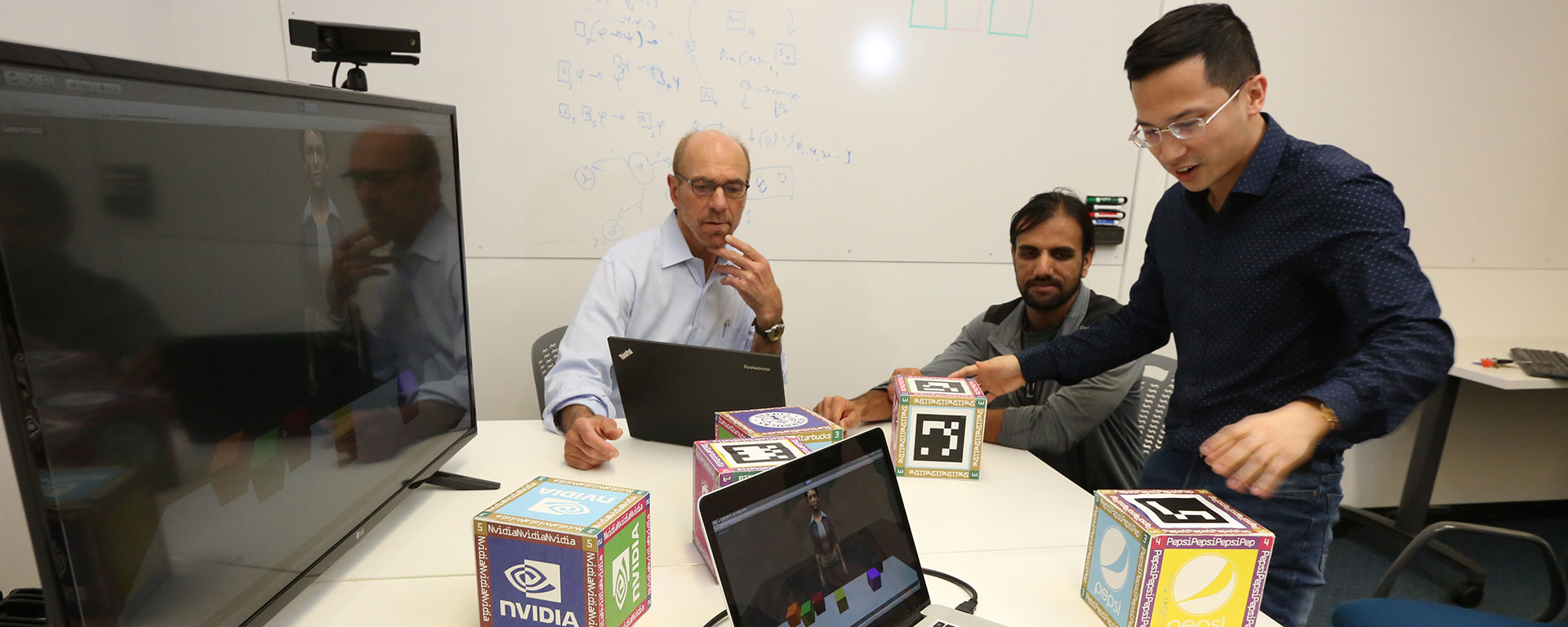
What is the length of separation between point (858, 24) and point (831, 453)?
6.49 feet

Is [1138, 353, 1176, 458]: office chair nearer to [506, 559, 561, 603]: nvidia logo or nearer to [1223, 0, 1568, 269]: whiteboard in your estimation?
[1223, 0, 1568, 269]: whiteboard

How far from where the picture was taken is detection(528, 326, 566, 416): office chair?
206 cm

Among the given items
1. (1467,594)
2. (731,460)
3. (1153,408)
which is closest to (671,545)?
(731,460)

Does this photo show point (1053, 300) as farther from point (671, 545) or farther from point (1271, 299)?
point (671, 545)

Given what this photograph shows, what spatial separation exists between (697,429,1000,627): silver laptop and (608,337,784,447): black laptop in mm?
460

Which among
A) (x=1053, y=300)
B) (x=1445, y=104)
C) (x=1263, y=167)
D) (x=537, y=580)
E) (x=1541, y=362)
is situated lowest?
(x=1541, y=362)

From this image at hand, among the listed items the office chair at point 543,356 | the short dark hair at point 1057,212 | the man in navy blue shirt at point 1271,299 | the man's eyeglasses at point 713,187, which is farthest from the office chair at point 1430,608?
the office chair at point 543,356

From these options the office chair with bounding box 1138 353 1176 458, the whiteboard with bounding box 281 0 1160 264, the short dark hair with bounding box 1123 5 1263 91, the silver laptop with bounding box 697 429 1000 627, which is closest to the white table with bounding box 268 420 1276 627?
the silver laptop with bounding box 697 429 1000 627

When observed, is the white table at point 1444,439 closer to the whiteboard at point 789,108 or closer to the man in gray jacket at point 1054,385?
the whiteboard at point 789,108

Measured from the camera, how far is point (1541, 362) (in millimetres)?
2568

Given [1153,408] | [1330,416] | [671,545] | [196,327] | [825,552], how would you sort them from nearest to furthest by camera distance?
[196,327] → [825,552] → [1330,416] → [671,545] → [1153,408]

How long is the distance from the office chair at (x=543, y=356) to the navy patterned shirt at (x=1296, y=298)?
58.5 inches

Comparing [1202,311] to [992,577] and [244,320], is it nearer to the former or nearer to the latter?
[992,577]

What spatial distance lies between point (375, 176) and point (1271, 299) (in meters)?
1.41
